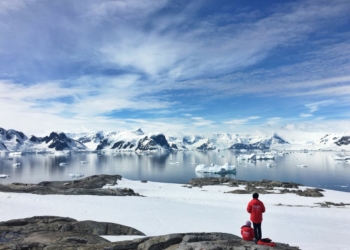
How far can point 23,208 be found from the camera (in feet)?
64.1

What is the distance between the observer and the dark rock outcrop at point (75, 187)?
3030 cm

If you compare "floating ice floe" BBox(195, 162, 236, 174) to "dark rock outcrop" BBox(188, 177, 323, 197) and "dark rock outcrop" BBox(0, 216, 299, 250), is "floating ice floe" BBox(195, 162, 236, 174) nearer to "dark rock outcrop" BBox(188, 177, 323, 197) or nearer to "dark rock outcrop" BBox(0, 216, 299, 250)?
"dark rock outcrop" BBox(188, 177, 323, 197)

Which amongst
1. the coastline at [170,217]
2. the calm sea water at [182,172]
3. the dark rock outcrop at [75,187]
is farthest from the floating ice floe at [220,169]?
the coastline at [170,217]

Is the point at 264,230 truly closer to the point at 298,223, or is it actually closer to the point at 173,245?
the point at 298,223

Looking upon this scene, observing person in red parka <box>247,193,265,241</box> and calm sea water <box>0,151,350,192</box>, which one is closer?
person in red parka <box>247,193,265,241</box>

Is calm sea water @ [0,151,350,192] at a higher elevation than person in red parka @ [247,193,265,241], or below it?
below

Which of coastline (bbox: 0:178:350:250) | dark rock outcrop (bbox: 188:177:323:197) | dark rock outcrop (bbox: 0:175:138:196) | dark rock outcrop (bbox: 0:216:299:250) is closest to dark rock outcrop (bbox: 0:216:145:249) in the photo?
dark rock outcrop (bbox: 0:216:299:250)

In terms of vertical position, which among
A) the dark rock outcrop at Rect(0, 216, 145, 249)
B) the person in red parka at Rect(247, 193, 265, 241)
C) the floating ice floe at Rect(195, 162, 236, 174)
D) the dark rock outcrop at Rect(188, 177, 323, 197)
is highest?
the person in red parka at Rect(247, 193, 265, 241)

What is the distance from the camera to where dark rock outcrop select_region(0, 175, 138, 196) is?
30.3 meters

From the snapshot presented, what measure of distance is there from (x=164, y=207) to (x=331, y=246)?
13.0 m

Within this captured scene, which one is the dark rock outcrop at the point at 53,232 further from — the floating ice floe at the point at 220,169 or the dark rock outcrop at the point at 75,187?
the floating ice floe at the point at 220,169

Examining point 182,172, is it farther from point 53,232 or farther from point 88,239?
point 88,239

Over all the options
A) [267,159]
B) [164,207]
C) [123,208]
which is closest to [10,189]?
[123,208]

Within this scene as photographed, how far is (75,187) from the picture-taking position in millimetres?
40844
